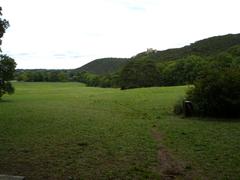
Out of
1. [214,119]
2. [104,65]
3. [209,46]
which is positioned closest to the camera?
[214,119]

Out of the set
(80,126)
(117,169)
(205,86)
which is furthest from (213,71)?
(117,169)

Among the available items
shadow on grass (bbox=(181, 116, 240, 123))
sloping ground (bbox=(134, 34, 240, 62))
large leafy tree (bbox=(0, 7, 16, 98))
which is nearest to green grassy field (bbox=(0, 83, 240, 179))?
shadow on grass (bbox=(181, 116, 240, 123))

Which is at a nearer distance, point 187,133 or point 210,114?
point 187,133

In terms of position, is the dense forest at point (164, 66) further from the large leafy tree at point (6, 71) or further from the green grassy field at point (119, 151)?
the green grassy field at point (119, 151)

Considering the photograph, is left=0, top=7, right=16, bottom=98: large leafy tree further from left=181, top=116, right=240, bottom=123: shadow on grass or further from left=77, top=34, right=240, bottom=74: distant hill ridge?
left=77, top=34, right=240, bottom=74: distant hill ridge

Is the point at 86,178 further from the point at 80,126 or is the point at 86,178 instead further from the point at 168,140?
the point at 80,126

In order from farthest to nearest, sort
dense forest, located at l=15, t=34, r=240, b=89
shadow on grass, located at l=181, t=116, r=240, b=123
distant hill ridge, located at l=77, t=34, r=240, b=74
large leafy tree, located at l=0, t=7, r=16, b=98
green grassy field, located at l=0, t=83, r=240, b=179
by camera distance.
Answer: distant hill ridge, located at l=77, t=34, r=240, b=74
dense forest, located at l=15, t=34, r=240, b=89
large leafy tree, located at l=0, t=7, r=16, b=98
shadow on grass, located at l=181, t=116, r=240, b=123
green grassy field, located at l=0, t=83, r=240, b=179

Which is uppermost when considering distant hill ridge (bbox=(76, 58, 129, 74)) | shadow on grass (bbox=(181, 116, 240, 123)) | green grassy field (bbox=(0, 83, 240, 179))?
distant hill ridge (bbox=(76, 58, 129, 74))

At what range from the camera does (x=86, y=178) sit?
21.4 ft

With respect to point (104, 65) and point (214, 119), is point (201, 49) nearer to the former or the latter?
point (104, 65)

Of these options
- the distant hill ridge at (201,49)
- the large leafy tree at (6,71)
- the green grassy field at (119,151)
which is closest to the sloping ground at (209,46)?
the distant hill ridge at (201,49)

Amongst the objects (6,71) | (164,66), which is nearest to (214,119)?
(6,71)

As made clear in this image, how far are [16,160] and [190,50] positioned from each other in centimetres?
10488

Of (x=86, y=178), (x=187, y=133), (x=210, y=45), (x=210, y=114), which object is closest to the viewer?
(x=86, y=178)
